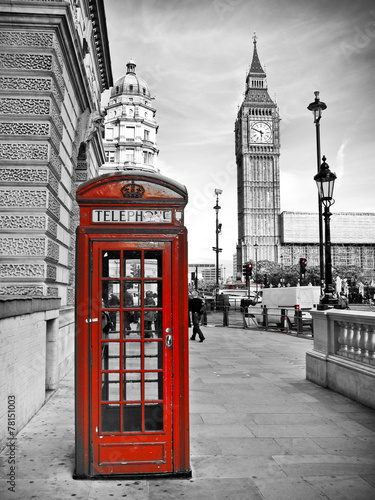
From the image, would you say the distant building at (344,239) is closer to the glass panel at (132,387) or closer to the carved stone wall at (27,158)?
the carved stone wall at (27,158)

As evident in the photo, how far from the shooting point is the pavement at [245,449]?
388 cm

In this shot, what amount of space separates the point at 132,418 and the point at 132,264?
139 centimetres

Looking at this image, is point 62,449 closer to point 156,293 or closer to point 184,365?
point 184,365

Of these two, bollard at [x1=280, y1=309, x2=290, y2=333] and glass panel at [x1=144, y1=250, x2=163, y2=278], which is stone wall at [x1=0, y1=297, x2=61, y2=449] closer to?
glass panel at [x1=144, y1=250, x2=163, y2=278]

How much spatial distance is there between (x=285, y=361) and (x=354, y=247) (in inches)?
6068

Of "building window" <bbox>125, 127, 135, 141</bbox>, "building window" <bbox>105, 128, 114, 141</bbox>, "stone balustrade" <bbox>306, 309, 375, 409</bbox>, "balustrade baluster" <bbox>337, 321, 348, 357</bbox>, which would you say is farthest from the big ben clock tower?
"balustrade baluster" <bbox>337, 321, 348, 357</bbox>

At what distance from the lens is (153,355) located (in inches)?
169

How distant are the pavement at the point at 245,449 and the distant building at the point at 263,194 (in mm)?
136041

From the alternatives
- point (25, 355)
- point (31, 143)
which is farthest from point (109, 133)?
point (25, 355)

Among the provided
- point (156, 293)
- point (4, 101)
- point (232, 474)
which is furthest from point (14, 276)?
point (232, 474)

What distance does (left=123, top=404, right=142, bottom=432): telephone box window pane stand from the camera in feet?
→ 13.7

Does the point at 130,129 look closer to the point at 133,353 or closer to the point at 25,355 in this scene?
the point at 25,355

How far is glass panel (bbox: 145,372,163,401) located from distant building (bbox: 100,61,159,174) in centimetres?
5893

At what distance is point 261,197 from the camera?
148 meters
